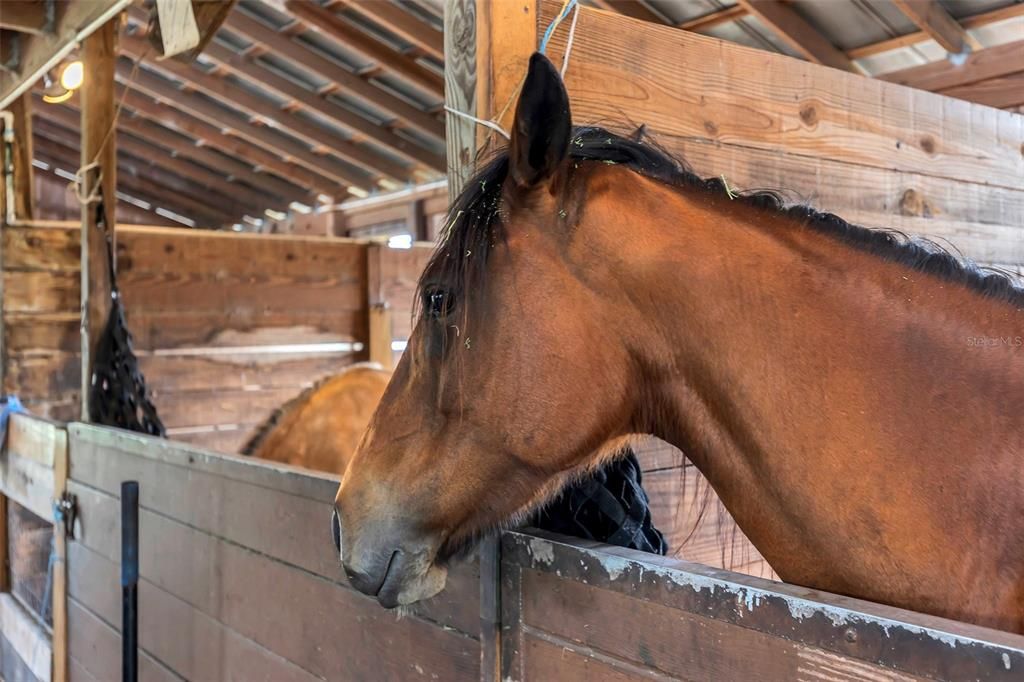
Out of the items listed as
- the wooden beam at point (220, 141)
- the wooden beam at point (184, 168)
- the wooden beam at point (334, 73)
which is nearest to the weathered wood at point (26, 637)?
the wooden beam at point (334, 73)

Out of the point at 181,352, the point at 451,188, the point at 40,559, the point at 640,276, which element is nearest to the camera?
the point at 640,276

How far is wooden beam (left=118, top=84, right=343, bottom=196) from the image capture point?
6879 mm

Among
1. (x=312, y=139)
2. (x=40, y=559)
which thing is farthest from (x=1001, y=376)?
(x=312, y=139)

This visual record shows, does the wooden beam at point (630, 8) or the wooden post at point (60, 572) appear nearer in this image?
the wooden post at point (60, 572)

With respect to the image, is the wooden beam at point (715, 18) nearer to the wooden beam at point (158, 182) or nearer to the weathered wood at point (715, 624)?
the weathered wood at point (715, 624)

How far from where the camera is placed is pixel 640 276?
0.95 meters

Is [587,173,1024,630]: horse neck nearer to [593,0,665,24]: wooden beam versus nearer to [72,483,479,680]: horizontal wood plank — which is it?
[72,483,479,680]: horizontal wood plank

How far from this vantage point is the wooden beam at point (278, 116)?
230 inches

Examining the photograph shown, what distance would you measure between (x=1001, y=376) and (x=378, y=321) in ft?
13.5

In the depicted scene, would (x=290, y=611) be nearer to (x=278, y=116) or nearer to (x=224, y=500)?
(x=224, y=500)

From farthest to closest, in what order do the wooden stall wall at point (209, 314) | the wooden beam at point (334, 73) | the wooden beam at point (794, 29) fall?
the wooden beam at point (334, 73) → the wooden stall wall at point (209, 314) → the wooden beam at point (794, 29)

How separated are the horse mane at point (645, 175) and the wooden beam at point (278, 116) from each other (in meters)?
5.23

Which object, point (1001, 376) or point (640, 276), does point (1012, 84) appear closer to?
point (1001, 376)

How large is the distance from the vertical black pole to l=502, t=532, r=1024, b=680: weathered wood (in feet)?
4.58
